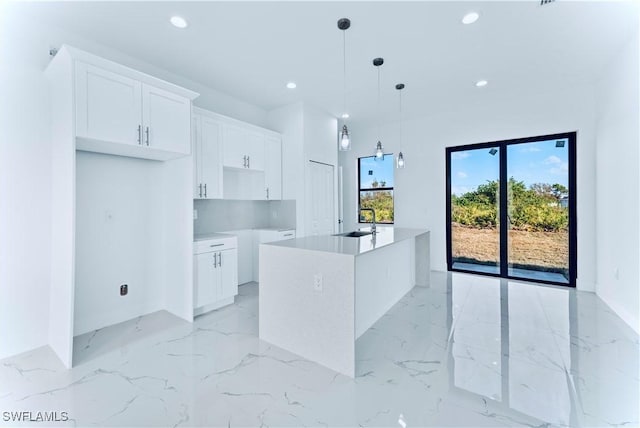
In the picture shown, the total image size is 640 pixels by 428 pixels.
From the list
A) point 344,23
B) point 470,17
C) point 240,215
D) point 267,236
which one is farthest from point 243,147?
point 470,17

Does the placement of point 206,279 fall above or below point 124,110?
below

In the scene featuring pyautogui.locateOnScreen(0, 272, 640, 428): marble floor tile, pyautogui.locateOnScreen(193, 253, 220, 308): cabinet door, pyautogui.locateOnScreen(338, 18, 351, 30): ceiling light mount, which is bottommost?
pyautogui.locateOnScreen(0, 272, 640, 428): marble floor tile

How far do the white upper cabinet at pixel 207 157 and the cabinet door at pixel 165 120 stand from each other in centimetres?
38

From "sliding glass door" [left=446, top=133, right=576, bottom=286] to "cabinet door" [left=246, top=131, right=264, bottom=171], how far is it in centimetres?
328

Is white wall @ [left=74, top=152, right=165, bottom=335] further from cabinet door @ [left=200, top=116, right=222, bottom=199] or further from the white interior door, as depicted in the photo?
the white interior door

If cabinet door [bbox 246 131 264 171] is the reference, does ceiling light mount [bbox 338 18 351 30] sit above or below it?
above

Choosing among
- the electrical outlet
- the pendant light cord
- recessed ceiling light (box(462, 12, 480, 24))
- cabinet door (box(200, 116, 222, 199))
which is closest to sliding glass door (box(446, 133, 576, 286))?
the pendant light cord

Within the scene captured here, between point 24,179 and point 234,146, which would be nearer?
point 24,179

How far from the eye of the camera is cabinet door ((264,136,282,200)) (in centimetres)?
422

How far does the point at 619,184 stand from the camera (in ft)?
9.96

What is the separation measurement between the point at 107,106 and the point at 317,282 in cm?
229

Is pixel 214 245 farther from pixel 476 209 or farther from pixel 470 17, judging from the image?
pixel 476 209

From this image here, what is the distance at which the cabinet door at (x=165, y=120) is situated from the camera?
2.55 metres

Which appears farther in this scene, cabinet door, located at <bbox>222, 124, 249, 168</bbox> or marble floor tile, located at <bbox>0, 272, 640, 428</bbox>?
cabinet door, located at <bbox>222, 124, 249, 168</bbox>
